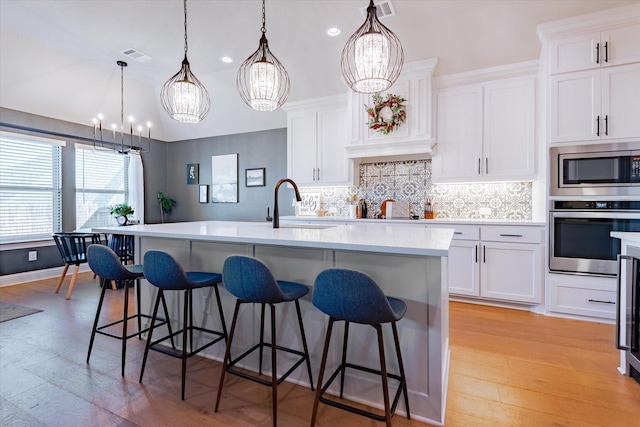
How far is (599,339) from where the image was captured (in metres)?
2.66

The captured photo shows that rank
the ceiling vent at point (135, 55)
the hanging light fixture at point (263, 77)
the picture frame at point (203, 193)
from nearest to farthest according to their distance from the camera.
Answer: the hanging light fixture at point (263, 77) < the ceiling vent at point (135, 55) < the picture frame at point (203, 193)

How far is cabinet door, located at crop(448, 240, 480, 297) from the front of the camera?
3.50 m

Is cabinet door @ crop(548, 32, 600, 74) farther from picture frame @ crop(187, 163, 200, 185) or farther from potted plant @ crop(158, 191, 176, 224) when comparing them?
potted plant @ crop(158, 191, 176, 224)

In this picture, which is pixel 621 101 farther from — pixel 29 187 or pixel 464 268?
pixel 29 187

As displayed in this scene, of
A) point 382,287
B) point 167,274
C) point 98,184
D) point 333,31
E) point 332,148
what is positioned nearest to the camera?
point 382,287

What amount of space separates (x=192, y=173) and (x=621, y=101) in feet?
21.0

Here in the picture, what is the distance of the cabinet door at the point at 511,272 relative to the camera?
10.6 ft

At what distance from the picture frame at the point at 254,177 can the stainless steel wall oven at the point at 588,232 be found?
13.9 feet

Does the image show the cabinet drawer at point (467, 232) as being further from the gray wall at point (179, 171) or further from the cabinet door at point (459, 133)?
the gray wall at point (179, 171)

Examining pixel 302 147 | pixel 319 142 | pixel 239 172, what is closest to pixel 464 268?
pixel 319 142

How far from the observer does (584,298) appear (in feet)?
9.93

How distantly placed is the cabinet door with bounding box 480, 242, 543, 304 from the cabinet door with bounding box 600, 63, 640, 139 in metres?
1.27

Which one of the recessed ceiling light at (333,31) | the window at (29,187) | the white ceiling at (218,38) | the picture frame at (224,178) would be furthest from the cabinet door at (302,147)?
the window at (29,187)

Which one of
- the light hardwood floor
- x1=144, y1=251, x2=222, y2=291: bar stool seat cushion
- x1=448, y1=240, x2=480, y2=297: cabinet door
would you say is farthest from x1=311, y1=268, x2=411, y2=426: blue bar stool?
x1=448, y1=240, x2=480, y2=297: cabinet door
